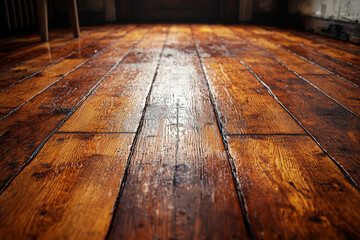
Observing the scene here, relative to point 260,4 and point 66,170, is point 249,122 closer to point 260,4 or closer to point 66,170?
point 66,170

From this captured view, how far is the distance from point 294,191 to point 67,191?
0.41 metres

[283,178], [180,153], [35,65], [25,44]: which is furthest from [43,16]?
[283,178]

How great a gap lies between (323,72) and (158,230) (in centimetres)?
118

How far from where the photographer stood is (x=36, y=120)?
80 cm

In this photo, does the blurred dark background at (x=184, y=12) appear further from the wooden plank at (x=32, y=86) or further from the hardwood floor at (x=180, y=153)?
the hardwood floor at (x=180, y=153)

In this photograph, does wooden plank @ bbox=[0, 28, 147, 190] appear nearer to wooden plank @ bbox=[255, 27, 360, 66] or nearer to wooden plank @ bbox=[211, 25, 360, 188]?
wooden plank @ bbox=[211, 25, 360, 188]

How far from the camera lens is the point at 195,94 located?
1012 mm

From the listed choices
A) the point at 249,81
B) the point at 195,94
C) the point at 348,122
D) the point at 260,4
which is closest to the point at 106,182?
the point at 195,94

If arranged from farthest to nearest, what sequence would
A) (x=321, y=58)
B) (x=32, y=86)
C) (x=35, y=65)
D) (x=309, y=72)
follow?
(x=321, y=58) < (x=35, y=65) < (x=309, y=72) < (x=32, y=86)

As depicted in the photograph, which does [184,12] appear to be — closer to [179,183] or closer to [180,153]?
[180,153]

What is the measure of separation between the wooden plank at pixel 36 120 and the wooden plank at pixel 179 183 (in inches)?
9.5

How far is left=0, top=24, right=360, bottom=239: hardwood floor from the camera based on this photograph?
1.43ft

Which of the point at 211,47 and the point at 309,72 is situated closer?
the point at 309,72

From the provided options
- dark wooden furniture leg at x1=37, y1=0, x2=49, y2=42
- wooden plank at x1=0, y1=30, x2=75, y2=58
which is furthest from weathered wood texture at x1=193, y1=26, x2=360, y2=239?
dark wooden furniture leg at x1=37, y1=0, x2=49, y2=42
